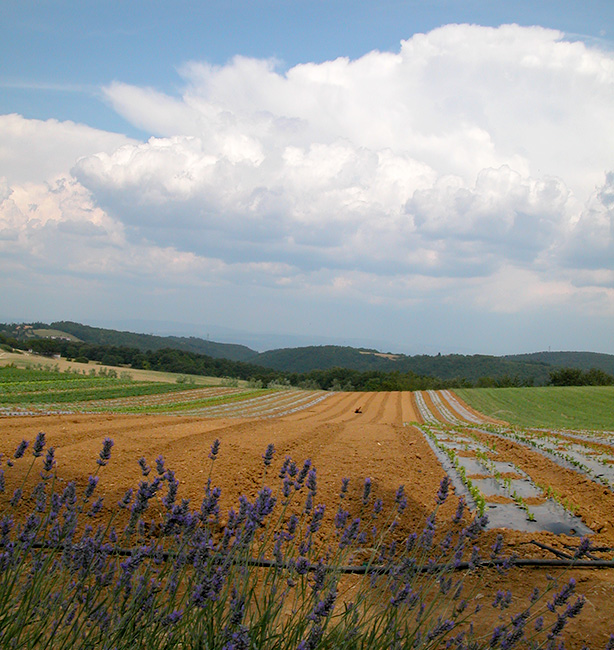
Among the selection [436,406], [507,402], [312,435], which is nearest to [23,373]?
[436,406]

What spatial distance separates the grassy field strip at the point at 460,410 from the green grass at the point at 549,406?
1175 mm

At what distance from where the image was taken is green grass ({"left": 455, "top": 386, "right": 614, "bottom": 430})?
31.4 metres

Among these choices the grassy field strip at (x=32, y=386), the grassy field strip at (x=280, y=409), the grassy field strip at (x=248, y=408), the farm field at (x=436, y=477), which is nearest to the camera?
the farm field at (x=436, y=477)

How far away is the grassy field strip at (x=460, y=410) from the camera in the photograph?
33250mm

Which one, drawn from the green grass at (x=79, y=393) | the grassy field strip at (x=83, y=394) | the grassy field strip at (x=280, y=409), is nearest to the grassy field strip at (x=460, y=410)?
the grassy field strip at (x=280, y=409)

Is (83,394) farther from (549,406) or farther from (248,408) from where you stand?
(549,406)

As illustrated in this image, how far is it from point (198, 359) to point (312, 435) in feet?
280

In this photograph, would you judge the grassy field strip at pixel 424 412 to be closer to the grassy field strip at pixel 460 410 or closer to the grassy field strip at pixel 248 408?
the grassy field strip at pixel 460 410

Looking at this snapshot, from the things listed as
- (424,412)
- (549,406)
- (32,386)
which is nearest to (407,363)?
(549,406)

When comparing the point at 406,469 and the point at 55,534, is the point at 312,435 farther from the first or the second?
the point at 55,534

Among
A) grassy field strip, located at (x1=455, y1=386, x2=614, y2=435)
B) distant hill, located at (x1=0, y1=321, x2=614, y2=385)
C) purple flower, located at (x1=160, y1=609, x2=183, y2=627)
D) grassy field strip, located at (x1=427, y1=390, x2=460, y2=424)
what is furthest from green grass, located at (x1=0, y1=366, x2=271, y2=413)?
distant hill, located at (x1=0, y1=321, x2=614, y2=385)

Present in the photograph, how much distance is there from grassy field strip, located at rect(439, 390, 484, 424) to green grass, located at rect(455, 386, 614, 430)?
117cm

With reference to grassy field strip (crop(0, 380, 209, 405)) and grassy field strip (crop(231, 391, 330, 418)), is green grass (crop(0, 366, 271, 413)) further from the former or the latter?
grassy field strip (crop(231, 391, 330, 418))

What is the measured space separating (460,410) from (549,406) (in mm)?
6983
